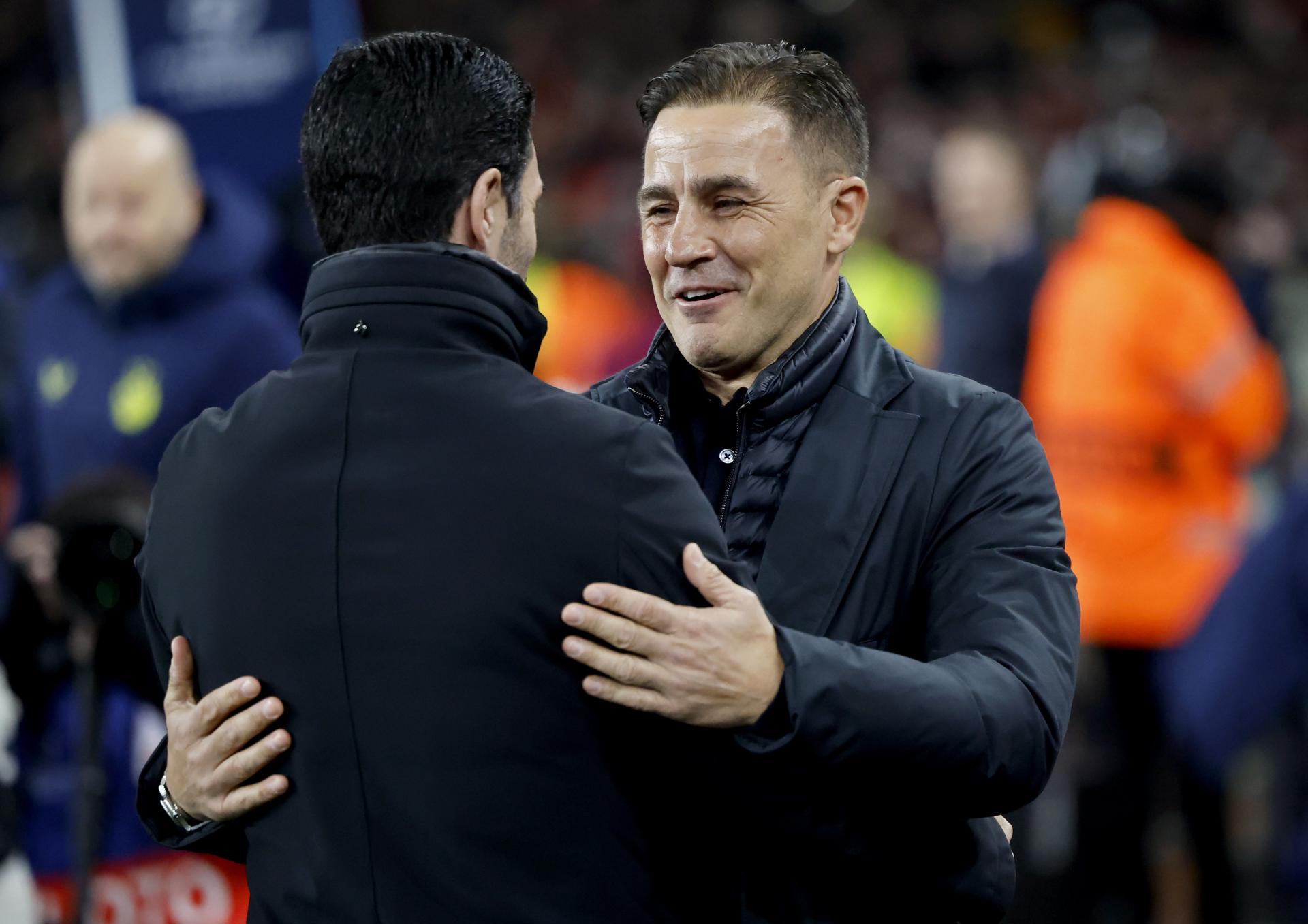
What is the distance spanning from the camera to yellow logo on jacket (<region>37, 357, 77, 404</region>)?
15.7ft

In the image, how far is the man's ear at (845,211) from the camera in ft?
8.13

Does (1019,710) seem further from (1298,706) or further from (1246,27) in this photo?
(1246,27)

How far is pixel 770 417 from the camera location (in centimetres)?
227

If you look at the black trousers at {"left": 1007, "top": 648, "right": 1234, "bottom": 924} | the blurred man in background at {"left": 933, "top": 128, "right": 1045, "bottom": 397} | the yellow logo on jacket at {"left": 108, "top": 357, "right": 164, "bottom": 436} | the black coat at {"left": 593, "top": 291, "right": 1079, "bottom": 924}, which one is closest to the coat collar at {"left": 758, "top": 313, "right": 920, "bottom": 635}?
the black coat at {"left": 593, "top": 291, "right": 1079, "bottom": 924}

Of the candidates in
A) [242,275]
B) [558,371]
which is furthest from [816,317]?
[558,371]

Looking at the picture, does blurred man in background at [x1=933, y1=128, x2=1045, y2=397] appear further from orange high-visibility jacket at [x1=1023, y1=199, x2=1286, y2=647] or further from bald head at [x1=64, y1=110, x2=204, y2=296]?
bald head at [x1=64, y1=110, x2=204, y2=296]

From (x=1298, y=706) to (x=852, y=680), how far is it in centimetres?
218

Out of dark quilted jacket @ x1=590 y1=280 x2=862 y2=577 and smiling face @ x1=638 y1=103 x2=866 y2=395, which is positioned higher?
smiling face @ x1=638 y1=103 x2=866 y2=395

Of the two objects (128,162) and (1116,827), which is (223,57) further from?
(1116,827)

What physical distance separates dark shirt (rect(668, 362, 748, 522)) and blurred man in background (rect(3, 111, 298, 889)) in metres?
2.35

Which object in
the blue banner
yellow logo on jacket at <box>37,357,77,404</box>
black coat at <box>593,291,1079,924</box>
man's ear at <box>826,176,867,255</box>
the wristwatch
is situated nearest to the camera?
black coat at <box>593,291,1079,924</box>

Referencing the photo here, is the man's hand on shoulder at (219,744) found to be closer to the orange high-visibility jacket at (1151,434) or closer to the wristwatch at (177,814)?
the wristwatch at (177,814)

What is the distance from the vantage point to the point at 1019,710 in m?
1.99

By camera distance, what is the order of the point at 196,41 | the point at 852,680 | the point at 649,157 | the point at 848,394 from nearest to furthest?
the point at 852,680
the point at 848,394
the point at 649,157
the point at 196,41
